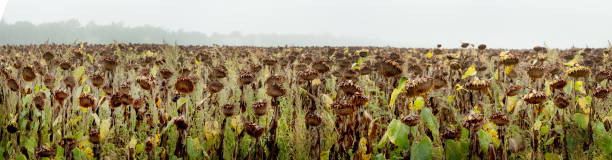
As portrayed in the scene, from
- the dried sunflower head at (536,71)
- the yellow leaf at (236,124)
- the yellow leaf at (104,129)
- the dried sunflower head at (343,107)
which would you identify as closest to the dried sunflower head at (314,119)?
the dried sunflower head at (343,107)

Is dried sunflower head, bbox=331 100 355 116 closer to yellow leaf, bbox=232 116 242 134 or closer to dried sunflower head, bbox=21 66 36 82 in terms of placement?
yellow leaf, bbox=232 116 242 134

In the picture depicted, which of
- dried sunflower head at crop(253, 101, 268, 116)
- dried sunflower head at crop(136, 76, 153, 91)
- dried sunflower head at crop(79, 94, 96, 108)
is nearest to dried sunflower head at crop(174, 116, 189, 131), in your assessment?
dried sunflower head at crop(253, 101, 268, 116)

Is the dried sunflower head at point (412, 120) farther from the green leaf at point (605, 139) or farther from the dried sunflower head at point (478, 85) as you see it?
the green leaf at point (605, 139)

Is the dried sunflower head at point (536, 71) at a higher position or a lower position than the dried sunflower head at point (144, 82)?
higher

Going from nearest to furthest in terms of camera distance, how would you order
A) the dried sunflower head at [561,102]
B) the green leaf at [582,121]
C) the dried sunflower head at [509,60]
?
the dried sunflower head at [561,102] < the green leaf at [582,121] < the dried sunflower head at [509,60]

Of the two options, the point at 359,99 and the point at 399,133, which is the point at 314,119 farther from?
the point at 399,133

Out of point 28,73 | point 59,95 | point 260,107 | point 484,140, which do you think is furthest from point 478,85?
point 28,73

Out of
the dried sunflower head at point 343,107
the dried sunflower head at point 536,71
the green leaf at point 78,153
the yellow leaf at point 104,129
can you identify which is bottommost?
the green leaf at point 78,153

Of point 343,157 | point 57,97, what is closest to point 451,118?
point 343,157

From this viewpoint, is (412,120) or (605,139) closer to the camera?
(412,120)

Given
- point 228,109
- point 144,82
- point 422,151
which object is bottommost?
point 422,151

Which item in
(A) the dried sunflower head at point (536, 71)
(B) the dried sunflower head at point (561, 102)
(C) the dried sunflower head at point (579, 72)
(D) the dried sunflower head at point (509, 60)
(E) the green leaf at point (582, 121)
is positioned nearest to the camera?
(B) the dried sunflower head at point (561, 102)

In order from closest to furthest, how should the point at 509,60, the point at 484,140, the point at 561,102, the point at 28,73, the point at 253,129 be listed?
the point at 484,140 → the point at 253,129 → the point at 561,102 → the point at 28,73 → the point at 509,60

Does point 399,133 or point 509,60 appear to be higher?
point 509,60
